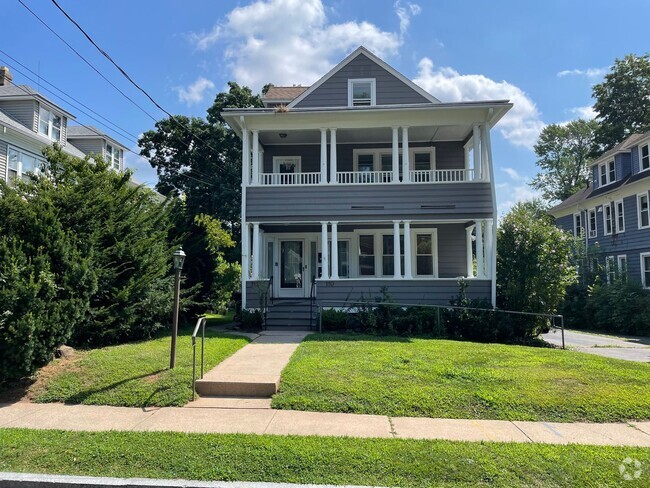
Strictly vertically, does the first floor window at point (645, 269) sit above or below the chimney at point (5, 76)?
below

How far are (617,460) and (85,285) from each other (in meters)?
8.47

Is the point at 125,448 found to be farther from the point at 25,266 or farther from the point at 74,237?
the point at 74,237

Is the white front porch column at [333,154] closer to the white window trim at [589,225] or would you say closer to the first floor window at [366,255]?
the first floor window at [366,255]

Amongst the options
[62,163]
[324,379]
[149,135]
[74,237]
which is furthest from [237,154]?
[324,379]

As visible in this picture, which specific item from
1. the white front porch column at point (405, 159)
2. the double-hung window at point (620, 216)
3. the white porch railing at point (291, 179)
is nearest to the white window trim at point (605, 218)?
the double-hung window at point (620, 216)

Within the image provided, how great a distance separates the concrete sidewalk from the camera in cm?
492

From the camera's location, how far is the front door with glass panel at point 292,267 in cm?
1625

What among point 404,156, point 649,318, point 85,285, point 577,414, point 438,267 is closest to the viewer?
point 577,414

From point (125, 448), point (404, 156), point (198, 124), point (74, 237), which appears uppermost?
point (198, 124)

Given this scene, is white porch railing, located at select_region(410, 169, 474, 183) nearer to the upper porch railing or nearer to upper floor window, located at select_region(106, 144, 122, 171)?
the upper porch railing

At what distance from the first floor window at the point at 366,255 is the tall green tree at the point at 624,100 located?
27.9 m

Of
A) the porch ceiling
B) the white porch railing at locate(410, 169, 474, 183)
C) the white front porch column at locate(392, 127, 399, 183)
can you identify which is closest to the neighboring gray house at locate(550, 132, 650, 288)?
the white porch railing at locate(410, 169, 474, 183)

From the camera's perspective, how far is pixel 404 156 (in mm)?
13703

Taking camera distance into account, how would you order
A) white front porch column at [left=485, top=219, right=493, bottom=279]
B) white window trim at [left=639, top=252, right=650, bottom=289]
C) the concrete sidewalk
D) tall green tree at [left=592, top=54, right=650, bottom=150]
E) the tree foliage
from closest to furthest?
the concrete sidewalk → the tree foliage → white front porch column at [left=485, top=219, right=493, bottom=279] → white window trim at [left=639, top=252, right=650, bottom=289] → tall green tree at [left=592, top=54, right=650, bottom=150]
